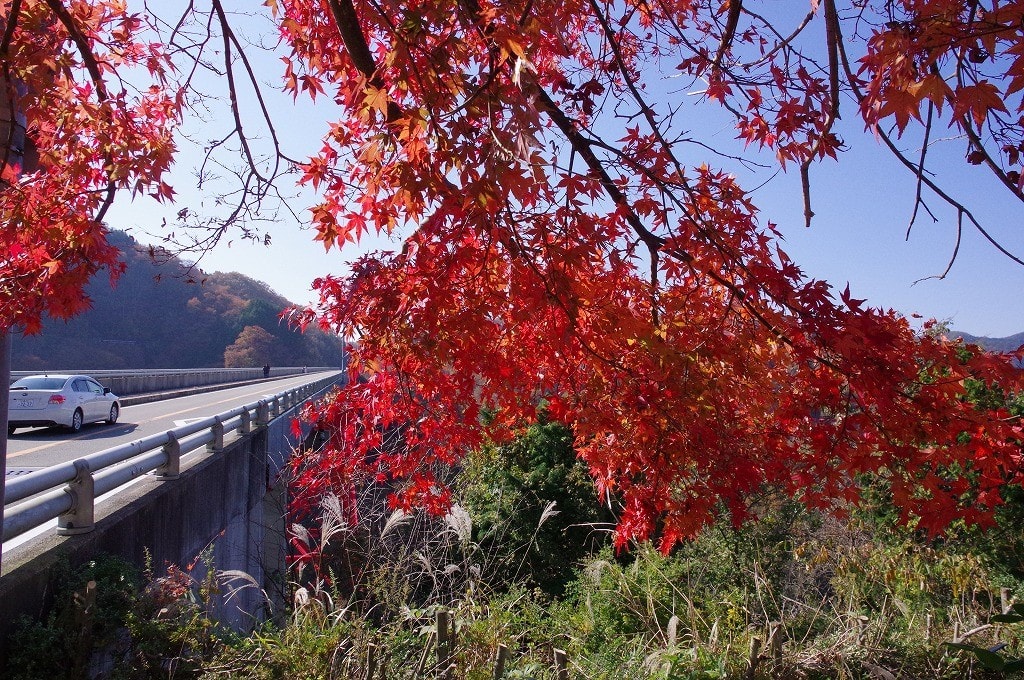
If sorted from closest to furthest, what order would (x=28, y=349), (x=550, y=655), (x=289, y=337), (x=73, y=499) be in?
(x=73, y=499)
(x=550, y=655)
(x=28, y=349)
(x=289, y=337)

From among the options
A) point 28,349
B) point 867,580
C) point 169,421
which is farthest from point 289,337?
point 867,580

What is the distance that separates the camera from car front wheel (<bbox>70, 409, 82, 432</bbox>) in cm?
1673

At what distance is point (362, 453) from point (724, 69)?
4512mm

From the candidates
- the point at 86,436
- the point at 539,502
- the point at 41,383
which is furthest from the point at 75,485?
the point at 41,383

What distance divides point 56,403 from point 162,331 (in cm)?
6267

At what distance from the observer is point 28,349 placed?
59.1 m

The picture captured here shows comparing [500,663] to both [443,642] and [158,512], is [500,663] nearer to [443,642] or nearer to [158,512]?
[443,642]

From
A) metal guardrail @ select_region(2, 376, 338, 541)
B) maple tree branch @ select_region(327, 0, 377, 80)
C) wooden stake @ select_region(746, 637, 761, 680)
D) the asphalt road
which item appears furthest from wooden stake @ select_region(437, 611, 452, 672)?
the asphalt road

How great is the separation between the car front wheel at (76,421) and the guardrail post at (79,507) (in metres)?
13.6

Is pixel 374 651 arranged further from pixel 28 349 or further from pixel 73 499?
pixel 28 349

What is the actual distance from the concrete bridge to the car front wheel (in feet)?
15.8

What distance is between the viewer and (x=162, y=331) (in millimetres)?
73875

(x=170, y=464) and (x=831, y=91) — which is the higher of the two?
(x=831, y=91)

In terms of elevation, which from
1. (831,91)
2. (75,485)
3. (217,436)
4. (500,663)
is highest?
(831,91)
